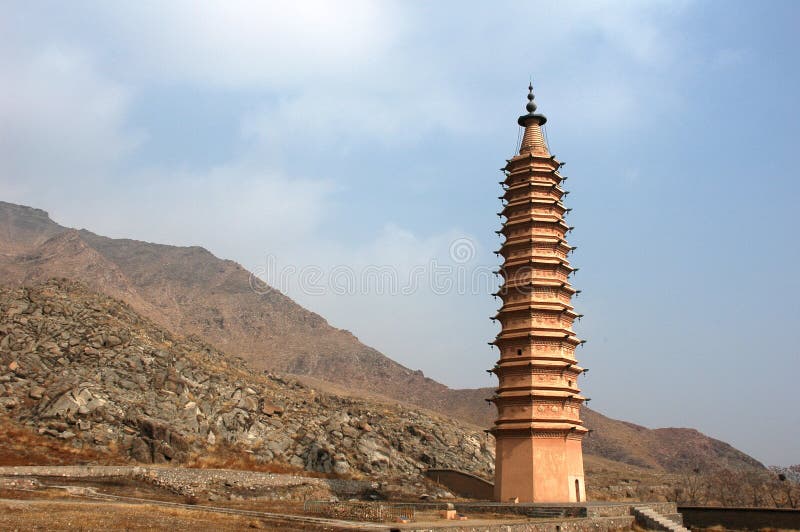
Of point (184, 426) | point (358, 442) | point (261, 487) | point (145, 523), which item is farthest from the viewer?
point (358, 442)

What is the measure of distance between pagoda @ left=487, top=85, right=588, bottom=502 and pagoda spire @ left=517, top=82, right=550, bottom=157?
60mm

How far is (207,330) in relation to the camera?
153000mm

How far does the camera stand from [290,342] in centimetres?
15362

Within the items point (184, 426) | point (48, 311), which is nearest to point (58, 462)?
point (184, 426)

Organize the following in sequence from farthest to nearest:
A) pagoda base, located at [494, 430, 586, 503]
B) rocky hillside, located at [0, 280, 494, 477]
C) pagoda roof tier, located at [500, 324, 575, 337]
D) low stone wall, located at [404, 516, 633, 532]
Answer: rocky hillside, located at [0, 280, 494, 477]
pagoda roof tier, located at [500, 324, 575, 337]
pagoda base, located at [494, 430, 586, 503]
low stone wall, located at [404, 516, 633, 532]

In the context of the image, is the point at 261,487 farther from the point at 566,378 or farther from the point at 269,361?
the point at 269,361

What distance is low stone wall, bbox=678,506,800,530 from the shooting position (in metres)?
32.0

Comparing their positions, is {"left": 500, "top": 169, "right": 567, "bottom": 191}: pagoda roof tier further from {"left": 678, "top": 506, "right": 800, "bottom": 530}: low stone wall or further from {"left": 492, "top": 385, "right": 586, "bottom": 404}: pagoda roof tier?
{"left": 678, "top": 506, "right": 800, "bottom": 530}: low stone wall

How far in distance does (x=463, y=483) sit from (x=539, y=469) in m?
18.1

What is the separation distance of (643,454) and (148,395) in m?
93.1

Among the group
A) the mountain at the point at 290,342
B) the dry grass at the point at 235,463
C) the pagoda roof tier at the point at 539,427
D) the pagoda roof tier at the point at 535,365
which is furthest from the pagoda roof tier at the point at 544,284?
the mountain at the point at 290,342

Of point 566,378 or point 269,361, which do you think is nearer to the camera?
point 566,378

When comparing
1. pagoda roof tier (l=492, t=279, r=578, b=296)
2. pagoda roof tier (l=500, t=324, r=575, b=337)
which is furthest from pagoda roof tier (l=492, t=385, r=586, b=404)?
pagoda roof tier (l=492, t=279, r=578, b=296)

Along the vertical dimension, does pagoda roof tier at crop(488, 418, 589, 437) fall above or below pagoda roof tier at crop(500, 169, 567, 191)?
below
